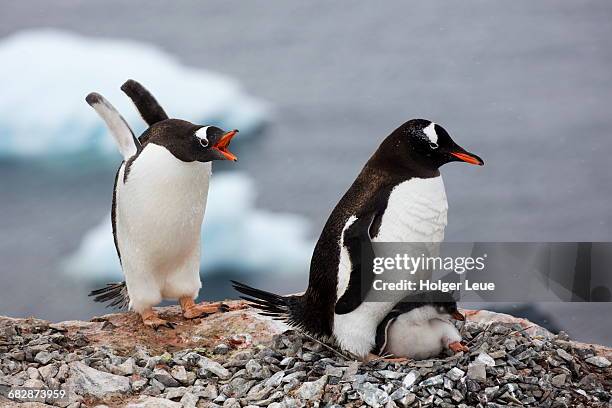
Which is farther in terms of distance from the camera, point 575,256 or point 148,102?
point 148,102

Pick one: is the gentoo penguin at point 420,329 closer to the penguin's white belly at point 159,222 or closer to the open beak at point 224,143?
the open beak at point 224,143

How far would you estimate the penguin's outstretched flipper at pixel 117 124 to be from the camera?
3.89 metres

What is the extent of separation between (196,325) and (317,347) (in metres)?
0.77

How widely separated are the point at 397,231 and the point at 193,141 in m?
0.96

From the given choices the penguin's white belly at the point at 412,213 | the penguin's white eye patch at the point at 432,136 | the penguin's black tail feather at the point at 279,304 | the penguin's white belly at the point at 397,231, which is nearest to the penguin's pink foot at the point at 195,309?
the penguin's black tail feather at the point at 279,304

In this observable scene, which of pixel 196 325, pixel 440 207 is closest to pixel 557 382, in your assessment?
pixel 440 207

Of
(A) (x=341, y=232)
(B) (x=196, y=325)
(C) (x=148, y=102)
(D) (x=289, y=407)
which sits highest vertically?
(C) (x=148, y=102)

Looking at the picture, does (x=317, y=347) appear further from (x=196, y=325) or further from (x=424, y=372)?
(x=196, y=325)

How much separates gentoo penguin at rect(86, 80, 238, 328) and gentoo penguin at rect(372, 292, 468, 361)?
882mm

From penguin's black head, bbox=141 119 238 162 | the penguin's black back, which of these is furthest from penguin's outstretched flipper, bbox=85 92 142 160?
the penguin's black back

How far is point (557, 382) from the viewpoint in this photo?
10.1 ft

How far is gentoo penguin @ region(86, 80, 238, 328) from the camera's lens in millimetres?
3645

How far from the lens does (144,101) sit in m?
4.11

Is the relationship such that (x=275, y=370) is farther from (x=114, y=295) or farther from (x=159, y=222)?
(x=114, y=295)
